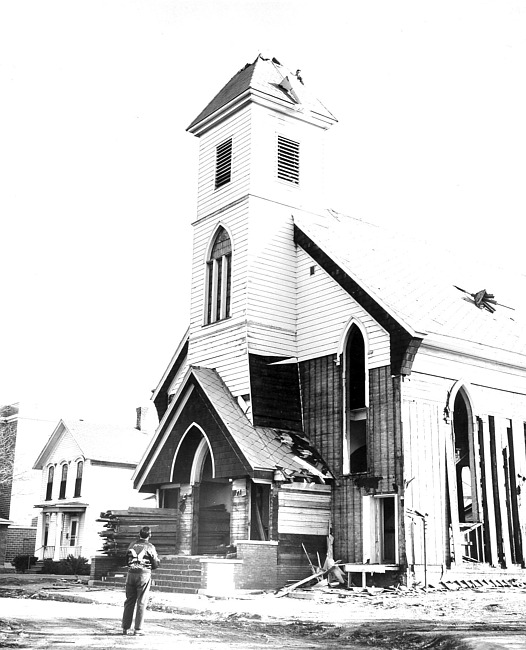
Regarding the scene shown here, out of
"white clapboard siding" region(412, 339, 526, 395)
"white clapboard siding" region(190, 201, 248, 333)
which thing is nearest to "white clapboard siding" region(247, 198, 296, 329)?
"white clapboard siding" region(190, 201, 248, 333)

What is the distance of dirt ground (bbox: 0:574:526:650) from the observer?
11.3 m

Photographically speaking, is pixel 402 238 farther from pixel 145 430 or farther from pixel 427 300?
pixel 145 430

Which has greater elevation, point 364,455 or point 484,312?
point 484,312

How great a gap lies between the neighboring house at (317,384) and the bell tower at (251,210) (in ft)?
0.21

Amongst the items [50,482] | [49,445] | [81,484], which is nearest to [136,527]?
[81,484]

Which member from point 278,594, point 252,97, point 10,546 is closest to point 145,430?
point 10,546

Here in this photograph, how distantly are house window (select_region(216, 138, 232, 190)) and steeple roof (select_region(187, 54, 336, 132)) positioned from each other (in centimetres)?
131

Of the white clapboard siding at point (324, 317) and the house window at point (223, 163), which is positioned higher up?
the house window at point (223, 163)

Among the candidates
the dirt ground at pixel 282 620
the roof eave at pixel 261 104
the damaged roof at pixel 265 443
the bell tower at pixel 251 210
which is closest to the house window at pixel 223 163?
the bell tower at pixel 251 210

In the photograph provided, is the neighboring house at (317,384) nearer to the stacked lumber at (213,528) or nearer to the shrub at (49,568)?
the stacked lumber at (213,528)

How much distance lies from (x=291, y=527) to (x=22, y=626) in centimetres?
1117

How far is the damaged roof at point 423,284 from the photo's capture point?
81.7 feet

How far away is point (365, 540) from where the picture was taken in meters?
23.0

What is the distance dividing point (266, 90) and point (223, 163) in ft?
9.82
